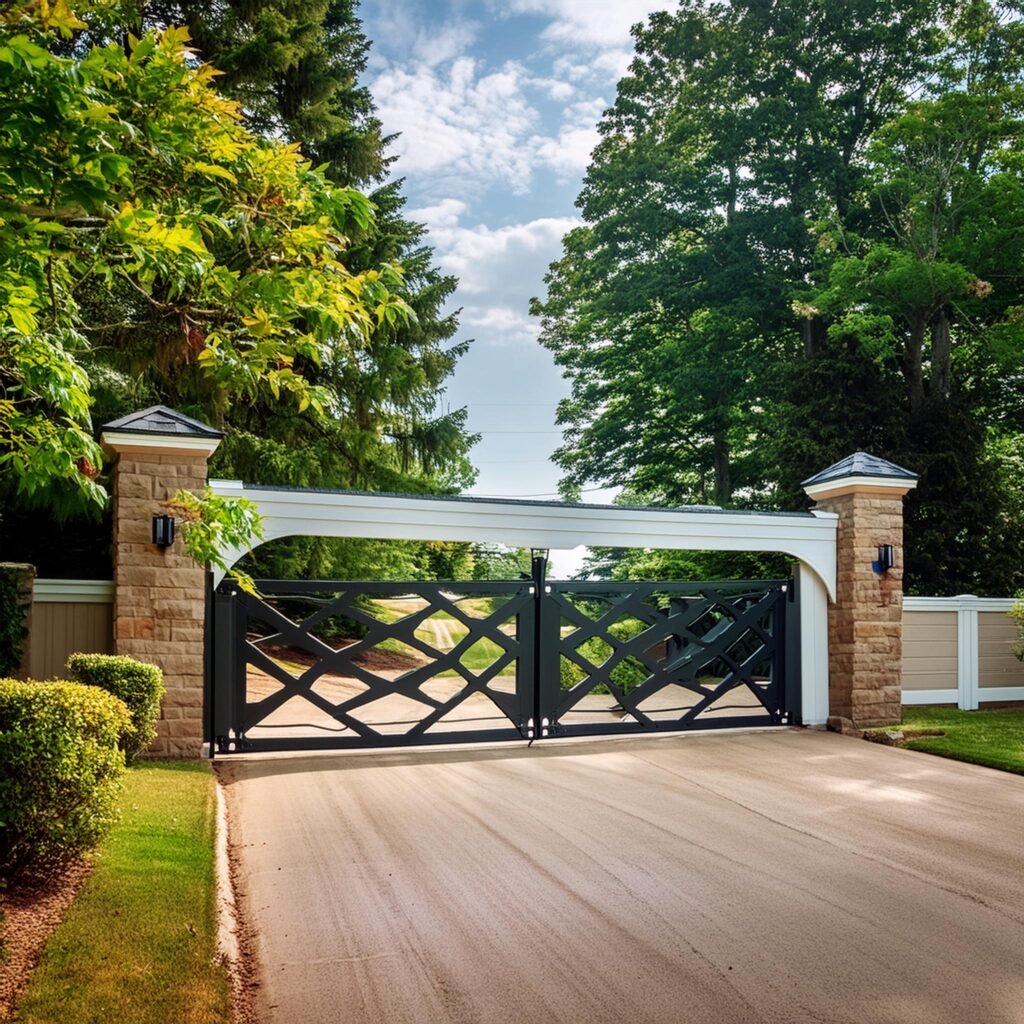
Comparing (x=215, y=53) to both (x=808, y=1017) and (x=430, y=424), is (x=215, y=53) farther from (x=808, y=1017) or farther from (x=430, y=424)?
(x=808, y=1017)

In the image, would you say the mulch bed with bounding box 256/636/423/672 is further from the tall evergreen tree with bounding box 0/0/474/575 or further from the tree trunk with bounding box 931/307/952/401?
the tree trunk with bounding box 931/307/952/401

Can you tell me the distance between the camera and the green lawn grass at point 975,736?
24.1ft

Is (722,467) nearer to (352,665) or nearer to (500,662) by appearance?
(500,662)

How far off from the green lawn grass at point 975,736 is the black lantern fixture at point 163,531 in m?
6.88

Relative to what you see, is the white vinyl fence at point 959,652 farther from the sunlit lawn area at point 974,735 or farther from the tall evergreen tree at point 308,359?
the tall evergreen tree at point 308,359

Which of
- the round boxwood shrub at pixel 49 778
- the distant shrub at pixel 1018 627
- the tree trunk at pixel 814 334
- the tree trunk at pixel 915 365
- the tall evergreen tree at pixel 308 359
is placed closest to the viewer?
the round boxwood shrub at pixel 49 778

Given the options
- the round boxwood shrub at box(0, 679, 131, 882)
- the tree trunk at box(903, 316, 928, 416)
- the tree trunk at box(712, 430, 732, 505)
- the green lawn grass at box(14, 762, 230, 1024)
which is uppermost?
the tree trunk at box(903, 316, 928, 416)

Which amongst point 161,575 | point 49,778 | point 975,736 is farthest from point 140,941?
point 975,736

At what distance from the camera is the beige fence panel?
269 inches

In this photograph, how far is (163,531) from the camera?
6695 mm

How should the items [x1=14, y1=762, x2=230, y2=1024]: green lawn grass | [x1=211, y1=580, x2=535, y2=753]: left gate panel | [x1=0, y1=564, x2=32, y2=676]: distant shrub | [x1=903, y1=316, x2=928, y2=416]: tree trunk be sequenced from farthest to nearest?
[x1=903, y1=316, x2=928, y2=416]: tree trunk
[x1=211, y1=580, x2=535, y2=753]: left gate panel
[x1=0, y1=564, x2=32, y2=676]: distant shrub
[x1=14, y1=762, x2=230, y2=1024]: green lawn grass

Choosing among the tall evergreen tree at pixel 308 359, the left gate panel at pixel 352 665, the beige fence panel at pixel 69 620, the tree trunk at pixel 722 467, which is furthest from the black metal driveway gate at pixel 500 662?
the tree trunk at pixel 722 467

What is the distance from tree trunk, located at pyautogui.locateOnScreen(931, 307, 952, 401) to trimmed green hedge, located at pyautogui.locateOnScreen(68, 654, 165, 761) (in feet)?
49.0

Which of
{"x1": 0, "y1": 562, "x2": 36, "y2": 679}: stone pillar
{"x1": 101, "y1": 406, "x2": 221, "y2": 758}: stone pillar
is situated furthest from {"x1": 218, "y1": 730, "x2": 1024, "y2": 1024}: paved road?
{"x1": 0, "y1": 562, "x2": 36, "y2": 679}: stone pillar
